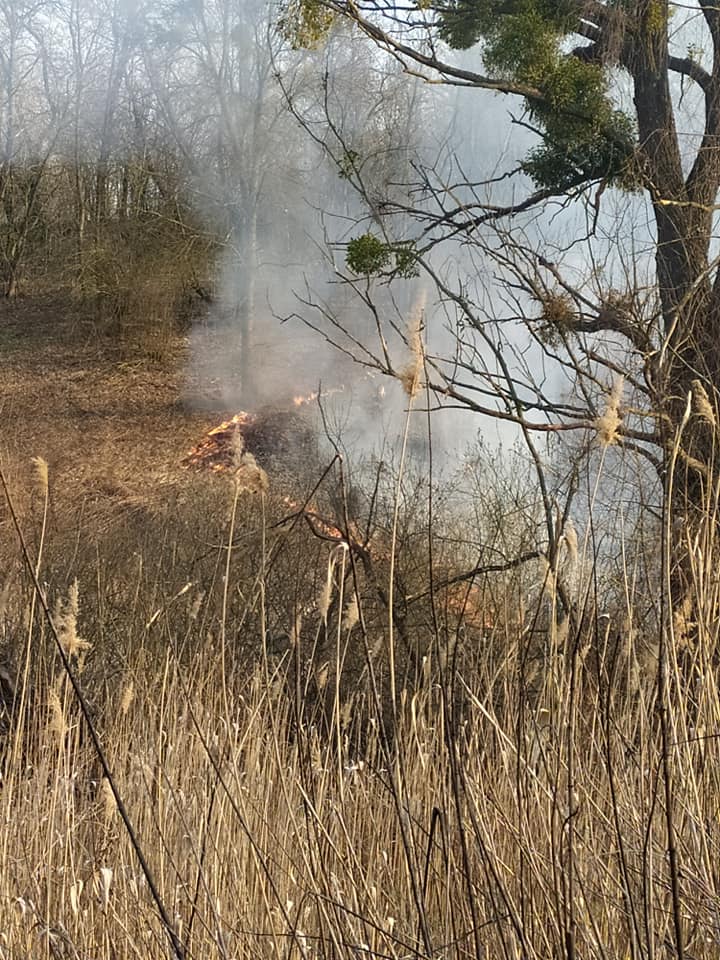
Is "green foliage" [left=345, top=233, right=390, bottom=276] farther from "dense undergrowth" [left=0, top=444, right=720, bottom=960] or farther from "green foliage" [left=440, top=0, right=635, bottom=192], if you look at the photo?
"dense undergrowth" [left=0, top=444, right=720, bottom=960]

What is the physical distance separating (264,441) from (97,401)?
7.16ft

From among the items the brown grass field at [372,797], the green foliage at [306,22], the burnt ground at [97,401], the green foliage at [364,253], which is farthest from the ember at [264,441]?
the green foliage at [364,253]

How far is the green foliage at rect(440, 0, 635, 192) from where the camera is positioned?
478cm

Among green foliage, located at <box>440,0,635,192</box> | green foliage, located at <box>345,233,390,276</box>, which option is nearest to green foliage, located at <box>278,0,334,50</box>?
green foliage, located at <box>440,0,635,192</box>

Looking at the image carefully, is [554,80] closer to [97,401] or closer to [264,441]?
[264,441]

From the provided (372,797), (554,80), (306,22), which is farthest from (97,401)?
(372,797)

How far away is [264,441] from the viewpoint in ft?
39.1

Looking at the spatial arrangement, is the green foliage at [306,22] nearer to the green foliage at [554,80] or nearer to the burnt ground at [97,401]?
the green foliage at [554,80]

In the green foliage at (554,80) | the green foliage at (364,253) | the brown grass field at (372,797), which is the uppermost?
the green foliage at (554,80)

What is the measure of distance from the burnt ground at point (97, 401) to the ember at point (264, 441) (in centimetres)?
20

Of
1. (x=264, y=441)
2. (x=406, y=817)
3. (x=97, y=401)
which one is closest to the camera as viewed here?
(x=406, y=817)

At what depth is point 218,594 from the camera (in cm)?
500

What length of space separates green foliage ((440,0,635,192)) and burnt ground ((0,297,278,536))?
236 inches

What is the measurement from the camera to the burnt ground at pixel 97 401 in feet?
36.6
